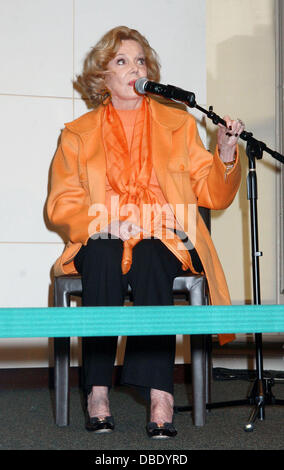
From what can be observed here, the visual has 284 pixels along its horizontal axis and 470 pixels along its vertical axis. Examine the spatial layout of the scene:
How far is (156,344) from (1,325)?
1.05 metres

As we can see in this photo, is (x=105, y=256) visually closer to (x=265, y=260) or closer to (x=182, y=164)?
(x=182, y=164)

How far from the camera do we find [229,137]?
5.96 ft

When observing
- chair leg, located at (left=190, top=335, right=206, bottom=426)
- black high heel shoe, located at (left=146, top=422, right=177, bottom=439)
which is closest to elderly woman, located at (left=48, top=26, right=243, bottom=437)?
black high heel shoe, located at (left=146, top=422, right=177, bottom=439)

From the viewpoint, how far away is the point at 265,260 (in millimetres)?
2816

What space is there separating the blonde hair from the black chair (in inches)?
29.3

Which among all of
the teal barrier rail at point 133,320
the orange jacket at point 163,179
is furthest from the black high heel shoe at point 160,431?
the teal barrier rail at point 133,320

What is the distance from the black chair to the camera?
1811 mm

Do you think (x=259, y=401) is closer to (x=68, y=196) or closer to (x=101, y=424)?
(x=101, y=424)

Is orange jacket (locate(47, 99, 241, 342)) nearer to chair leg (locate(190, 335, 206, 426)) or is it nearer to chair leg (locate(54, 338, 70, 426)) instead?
chair leg (locate(190, 335, 206, 426))

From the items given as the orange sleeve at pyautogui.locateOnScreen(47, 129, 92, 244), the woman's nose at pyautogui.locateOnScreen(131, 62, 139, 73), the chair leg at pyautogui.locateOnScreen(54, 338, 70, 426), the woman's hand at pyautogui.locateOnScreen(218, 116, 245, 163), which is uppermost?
the woman's nose at pyautogui.locateOnScreen(131, 62, 139, 73)

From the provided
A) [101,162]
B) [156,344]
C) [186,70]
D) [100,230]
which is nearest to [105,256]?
[100,230]

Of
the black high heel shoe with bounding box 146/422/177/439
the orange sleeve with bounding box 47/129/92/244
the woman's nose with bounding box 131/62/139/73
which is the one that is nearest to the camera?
the black high heel shoe with bounding box 146/422/177/439

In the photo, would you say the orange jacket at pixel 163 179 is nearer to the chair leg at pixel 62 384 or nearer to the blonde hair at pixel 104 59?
the blonde hair at pixel 104 59

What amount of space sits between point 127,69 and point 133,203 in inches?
19.0
